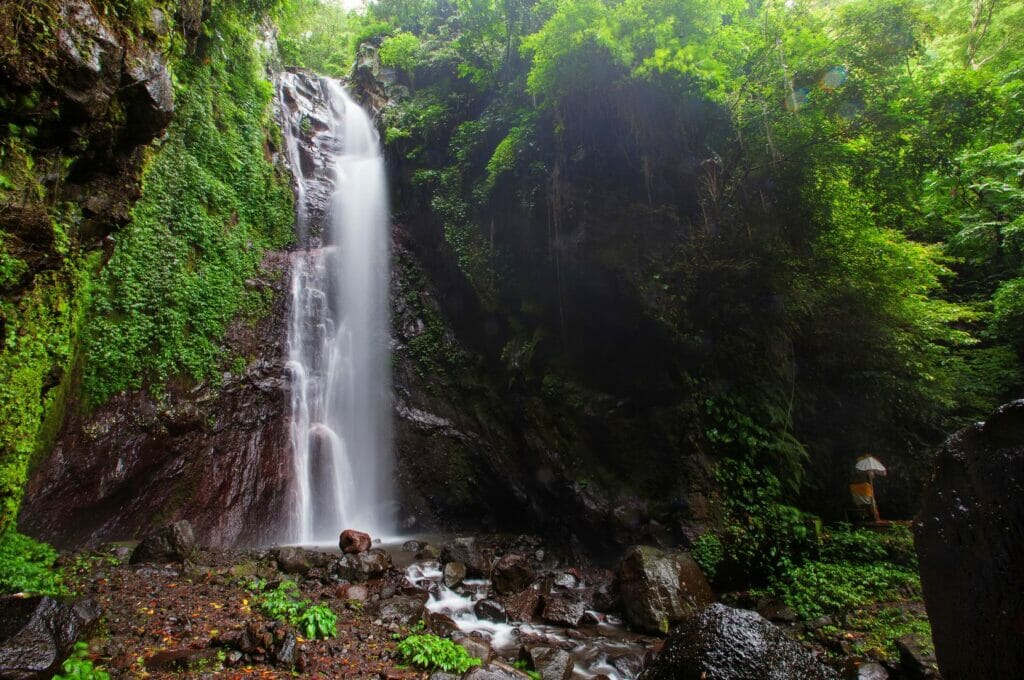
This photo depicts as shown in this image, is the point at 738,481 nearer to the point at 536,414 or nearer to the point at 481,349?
the point at 536,414

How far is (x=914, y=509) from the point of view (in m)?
9.01

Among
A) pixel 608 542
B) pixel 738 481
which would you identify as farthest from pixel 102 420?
pixel 738 481

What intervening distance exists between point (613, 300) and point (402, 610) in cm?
639

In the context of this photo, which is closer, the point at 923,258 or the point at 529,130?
the point at 923,258

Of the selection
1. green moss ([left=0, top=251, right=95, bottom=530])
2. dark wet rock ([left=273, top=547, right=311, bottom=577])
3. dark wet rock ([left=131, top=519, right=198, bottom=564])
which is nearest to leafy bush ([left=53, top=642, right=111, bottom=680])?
green moss ([left=0, top=251, right=95, bottom=530])

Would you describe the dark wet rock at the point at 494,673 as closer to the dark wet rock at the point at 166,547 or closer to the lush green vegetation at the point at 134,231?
the dark wet rock at the point at 166,547

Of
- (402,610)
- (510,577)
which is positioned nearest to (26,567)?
(402,610)

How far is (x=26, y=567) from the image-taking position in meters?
5.14

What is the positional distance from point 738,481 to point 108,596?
8701mm

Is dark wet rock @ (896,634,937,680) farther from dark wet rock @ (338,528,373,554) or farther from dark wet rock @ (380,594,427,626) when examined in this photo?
dark wet rock @ (338,528,373,554)

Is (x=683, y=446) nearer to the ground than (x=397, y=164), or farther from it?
nearer to the ground

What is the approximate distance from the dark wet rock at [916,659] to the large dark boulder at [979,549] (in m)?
1.90

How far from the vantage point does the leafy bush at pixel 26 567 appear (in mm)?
4773

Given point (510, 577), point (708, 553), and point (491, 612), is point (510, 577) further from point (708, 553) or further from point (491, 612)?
point (708, 553)
